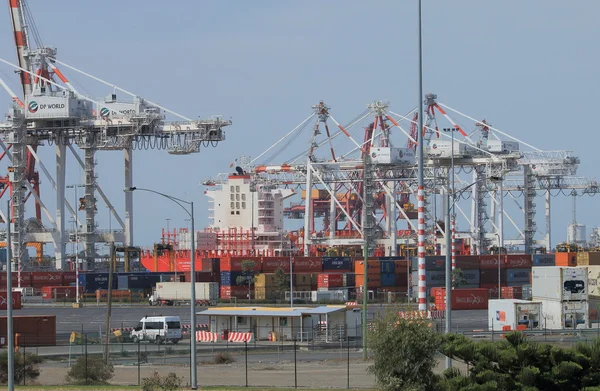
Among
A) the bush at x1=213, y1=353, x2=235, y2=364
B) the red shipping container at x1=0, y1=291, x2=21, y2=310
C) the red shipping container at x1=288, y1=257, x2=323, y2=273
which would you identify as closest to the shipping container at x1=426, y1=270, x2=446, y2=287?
the red shipping container at x1=288, y1=257, x2=323, y2=273

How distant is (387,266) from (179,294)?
64.6 ft

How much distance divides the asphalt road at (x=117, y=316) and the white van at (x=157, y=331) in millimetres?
3198

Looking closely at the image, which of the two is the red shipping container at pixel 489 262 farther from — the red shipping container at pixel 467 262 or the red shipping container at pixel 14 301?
the red shipping container at pixel 14 301

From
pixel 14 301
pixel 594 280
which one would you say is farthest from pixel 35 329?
pixel 594 280

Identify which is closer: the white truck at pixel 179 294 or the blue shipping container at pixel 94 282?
the white truck at pixel 179 294

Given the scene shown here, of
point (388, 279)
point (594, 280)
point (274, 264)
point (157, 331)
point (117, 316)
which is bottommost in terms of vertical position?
point (117, 316)

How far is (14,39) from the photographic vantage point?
103938 mm

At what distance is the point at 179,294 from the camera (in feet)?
271

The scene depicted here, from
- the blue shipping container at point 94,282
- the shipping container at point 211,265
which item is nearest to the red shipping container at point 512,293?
the shipping container at point 211,265

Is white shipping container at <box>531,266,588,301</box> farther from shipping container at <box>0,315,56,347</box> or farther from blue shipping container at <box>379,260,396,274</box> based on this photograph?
blue shipping container at <box>379,260,396,274</box>

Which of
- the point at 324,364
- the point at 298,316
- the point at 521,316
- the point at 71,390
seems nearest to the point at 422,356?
the point at 71,390

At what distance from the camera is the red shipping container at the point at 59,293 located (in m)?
88.8

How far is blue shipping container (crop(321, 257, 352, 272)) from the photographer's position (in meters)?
101

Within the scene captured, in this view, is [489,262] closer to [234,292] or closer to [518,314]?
[234,292]
